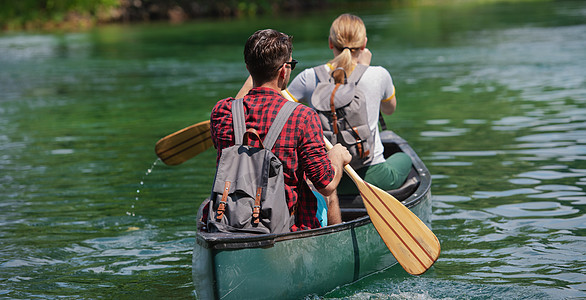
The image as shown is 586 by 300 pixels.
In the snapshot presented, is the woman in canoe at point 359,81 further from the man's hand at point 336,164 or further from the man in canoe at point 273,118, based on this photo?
the man in canoe at point 273,118

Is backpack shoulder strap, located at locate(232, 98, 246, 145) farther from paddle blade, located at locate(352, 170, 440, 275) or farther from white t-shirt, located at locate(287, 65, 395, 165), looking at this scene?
white t-shirt, located at locate(287, 65, 395, 165)

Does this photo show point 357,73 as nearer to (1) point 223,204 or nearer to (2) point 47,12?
(1) point 223,204

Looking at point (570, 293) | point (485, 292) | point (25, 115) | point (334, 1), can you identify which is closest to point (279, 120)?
point (485, 292)

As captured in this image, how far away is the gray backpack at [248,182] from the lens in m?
4.15

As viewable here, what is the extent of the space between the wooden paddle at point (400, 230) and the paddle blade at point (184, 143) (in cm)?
191

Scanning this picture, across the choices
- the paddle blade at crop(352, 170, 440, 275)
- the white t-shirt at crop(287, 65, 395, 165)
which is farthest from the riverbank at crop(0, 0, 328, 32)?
the paddle blade at crop(352, 170, 440, 275)

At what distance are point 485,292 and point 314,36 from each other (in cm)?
2330

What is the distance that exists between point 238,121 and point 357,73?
4.89 feet

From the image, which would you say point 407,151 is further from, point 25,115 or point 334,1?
point 334,1

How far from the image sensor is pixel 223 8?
168 ft

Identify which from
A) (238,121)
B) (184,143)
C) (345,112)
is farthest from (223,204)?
(184,143)

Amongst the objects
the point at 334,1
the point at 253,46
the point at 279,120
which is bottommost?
the point at 334,1

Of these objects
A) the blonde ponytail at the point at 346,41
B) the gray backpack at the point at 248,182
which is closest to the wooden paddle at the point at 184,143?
the blonde ponytail at the point at 346,41

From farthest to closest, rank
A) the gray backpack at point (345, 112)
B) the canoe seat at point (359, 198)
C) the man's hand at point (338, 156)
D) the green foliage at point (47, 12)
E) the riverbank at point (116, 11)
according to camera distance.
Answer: the riverbank at point (116, 11)
the green foliage at point (47, 12)
the canoe seat at point (359, 198)
the gray backpack at point (345, 112)
the man's hand at point (338, 156)
